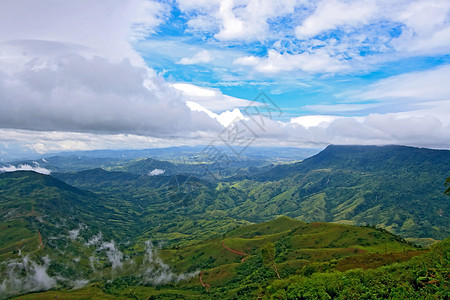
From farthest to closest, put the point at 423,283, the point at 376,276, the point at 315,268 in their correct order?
the point at 315,268, the point at 376,276, the point at 423,283

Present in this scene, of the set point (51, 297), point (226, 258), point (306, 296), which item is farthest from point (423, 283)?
point (51, 297)

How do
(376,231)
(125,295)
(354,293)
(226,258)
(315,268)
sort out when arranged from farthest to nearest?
1. (226,258)
2. (125,295)
3. (376,231)
4. (315,268)
5. (354,293)

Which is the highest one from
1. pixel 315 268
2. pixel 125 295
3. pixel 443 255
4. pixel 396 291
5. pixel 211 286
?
pixel 443 255

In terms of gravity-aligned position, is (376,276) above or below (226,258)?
above

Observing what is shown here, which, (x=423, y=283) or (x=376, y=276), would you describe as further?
(x=376, y=276)

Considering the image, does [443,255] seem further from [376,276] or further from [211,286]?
[211,286]

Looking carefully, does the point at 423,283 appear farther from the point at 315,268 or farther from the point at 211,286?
the point at 211,286

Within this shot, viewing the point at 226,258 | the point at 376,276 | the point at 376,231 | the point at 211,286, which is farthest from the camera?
the point at 226,258

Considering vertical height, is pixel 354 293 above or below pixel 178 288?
above

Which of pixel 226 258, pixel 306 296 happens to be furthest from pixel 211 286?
pixel 306 296
